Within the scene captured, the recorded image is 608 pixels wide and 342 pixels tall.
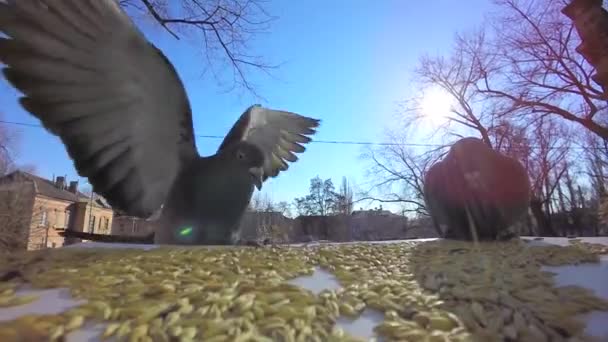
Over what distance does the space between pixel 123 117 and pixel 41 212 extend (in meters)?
14.2

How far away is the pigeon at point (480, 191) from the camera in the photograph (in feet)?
6.54

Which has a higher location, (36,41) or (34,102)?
(36,41)

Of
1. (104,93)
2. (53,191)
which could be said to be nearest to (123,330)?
(104,93)

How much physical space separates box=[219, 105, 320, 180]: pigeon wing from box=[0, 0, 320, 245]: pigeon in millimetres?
670

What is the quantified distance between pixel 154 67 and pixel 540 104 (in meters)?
8.54

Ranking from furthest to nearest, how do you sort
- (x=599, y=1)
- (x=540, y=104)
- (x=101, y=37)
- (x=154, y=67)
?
(x=540, y=104)
(x=599, y=1)
(x=154, y=67)
(x=101, y=37)

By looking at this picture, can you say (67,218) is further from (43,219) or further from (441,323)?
(441,323)

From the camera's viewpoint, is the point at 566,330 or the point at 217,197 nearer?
the point at 566,330

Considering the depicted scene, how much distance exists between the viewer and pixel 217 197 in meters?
1.81

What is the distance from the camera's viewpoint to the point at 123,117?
1643 mm

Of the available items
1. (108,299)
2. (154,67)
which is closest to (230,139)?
(154,67)

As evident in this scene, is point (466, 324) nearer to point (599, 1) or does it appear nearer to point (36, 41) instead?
point (36, 41)

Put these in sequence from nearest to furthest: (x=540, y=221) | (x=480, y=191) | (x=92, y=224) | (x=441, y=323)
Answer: (x=441, y=323), (x=480, y=191), (x=540, y=221), (x=92, y=224)

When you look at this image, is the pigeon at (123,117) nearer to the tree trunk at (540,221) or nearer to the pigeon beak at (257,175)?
the pigeon beak at (257,175)
